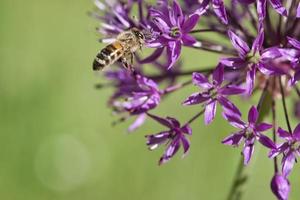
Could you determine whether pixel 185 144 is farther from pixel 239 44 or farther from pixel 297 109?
pixel 297 109

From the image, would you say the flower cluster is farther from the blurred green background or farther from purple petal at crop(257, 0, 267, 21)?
the blurred green background

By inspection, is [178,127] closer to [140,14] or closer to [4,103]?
[140,14]

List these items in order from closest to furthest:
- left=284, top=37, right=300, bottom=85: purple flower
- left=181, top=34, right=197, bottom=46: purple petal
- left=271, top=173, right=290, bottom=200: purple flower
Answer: left=284, top=37, right=300, bottom=85: purple flower → left=181, top=34, right=197, bottom=46: purple petal → left=271, top=173, right=290, bottom=200: purple flower

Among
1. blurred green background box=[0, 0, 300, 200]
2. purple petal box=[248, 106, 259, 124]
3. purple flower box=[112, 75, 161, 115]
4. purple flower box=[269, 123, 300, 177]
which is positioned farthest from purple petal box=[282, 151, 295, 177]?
blurred green background box=[0, 0, 300, 200]

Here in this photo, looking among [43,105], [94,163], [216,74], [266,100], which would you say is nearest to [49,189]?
[94,163]

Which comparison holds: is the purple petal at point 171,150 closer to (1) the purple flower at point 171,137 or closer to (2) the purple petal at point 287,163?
(1) the purple flower at point 171,137

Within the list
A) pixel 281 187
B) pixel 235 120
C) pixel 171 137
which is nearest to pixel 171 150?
pixel 171 137

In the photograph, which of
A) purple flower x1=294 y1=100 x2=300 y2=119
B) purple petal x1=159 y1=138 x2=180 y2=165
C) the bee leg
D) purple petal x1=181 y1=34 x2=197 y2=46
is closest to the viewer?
purple petal x1=181 y1=34 x2=197 y2=46
